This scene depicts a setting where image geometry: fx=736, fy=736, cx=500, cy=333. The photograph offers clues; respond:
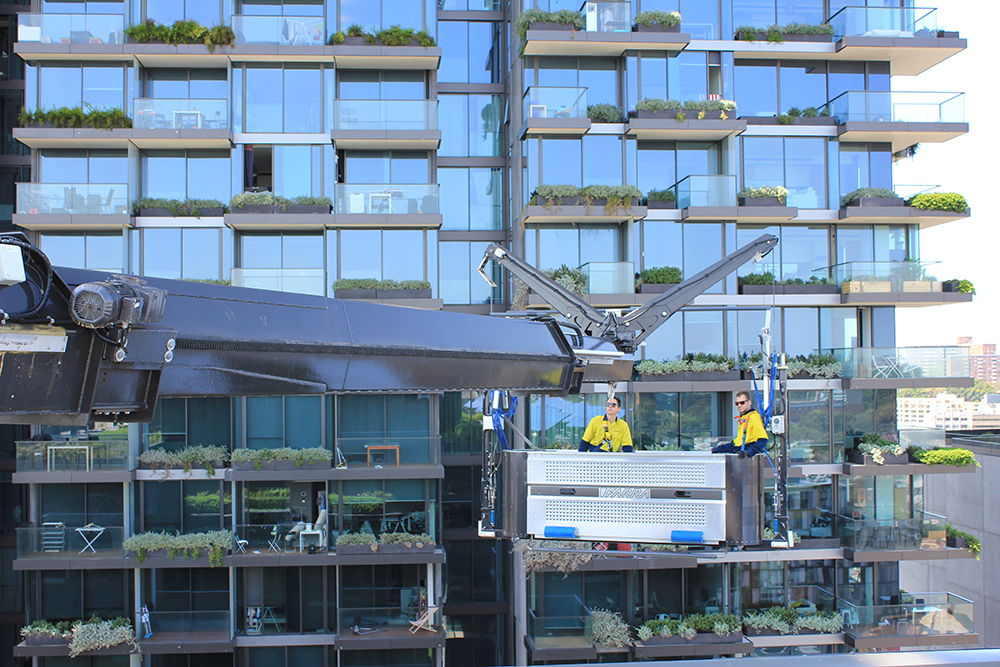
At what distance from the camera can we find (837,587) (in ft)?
74.6

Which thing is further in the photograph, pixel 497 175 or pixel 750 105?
pixel 497 175

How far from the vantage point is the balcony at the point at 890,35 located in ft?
78.6

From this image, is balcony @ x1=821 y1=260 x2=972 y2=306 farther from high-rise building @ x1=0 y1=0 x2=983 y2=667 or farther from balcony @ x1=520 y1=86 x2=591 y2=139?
balcony @ x1=520 y1=86 x2=591 y2=139

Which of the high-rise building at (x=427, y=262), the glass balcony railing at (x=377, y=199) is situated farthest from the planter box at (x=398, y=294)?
the glass balcony railing at (x=377, y=199)

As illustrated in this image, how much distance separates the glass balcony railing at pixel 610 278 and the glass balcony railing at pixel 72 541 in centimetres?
1534

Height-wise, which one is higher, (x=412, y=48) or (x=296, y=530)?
(x=412, y=48)

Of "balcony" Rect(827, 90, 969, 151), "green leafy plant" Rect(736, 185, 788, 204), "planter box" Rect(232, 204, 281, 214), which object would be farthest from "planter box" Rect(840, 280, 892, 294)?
"planter box" Rect(232, 204, 281, 214)

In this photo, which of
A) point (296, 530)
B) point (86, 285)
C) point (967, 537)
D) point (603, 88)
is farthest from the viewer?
point (603, 88)

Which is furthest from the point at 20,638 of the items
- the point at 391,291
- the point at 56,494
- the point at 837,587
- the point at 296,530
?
the point at 837,587

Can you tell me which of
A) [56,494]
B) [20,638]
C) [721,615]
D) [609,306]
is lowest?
[20,638]

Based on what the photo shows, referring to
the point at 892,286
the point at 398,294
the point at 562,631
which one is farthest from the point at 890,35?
the point at 562,631

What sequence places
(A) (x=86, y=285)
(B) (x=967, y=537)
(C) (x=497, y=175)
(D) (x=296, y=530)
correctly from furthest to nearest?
(C) (x=497, y=175) → (B) (x=967, y=537) → (D) (x=296, y=530) → (A) (x=86, y=285)

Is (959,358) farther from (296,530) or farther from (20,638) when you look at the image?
(20,638)

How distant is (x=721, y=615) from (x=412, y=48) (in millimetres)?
19398
